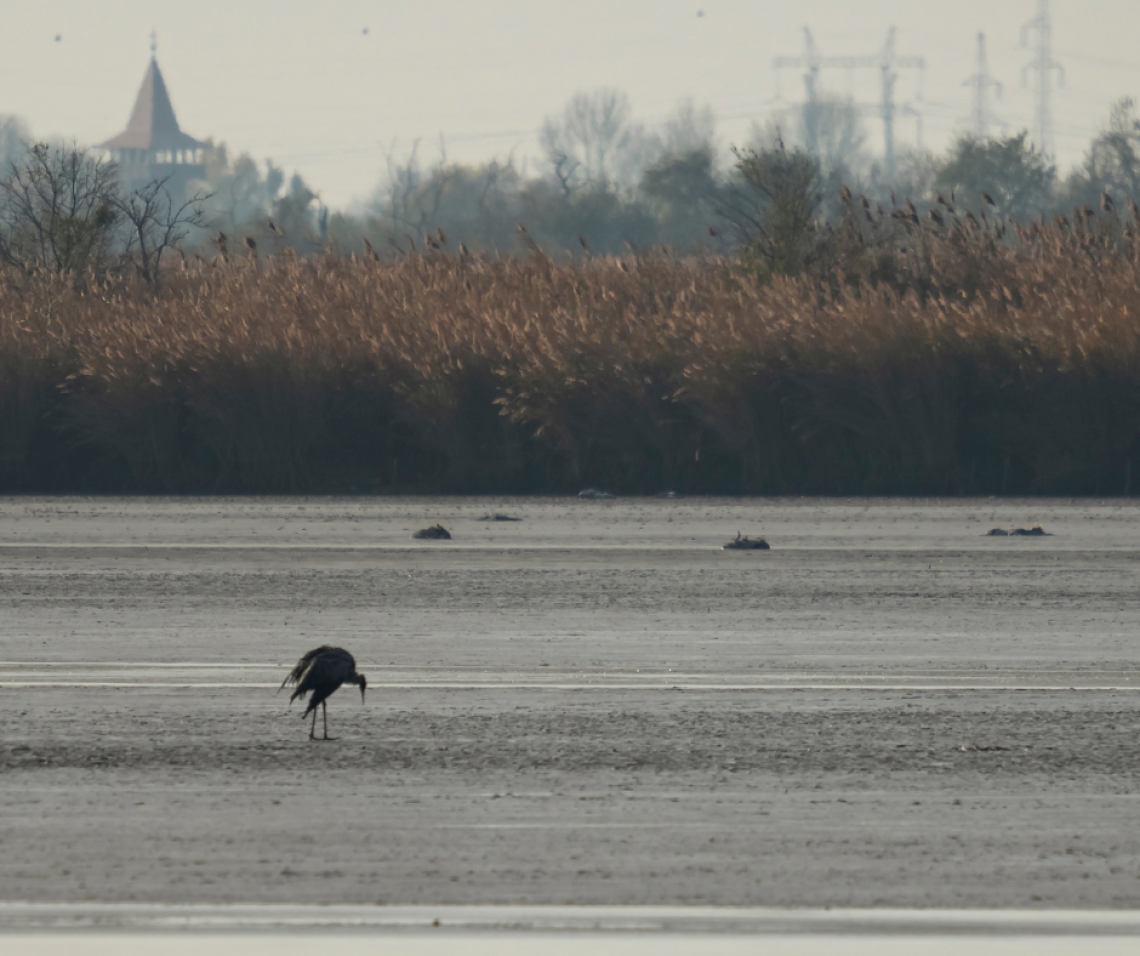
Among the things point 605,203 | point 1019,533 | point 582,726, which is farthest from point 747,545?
point 605,203

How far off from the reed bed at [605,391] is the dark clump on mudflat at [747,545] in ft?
17.7

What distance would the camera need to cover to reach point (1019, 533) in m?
17.8

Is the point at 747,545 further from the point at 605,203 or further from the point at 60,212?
the point at 605,203

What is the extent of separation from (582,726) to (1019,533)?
10.1m

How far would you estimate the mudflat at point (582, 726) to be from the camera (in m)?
6.07

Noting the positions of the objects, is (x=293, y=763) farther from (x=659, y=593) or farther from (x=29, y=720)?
(x=659, y=593)

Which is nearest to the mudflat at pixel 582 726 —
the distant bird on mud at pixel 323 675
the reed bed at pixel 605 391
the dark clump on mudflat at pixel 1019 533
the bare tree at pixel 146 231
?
the distant bird on mud at pixel 323 675

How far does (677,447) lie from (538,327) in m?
2.42

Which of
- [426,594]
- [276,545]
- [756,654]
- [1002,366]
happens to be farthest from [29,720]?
[1002,366]

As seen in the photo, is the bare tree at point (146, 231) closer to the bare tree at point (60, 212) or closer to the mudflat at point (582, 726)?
the bare tree at point (60, 212)

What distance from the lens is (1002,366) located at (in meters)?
22.5

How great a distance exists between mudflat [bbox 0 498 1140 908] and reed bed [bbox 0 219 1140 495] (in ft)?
17.7

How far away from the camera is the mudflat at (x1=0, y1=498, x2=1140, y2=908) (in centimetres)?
607

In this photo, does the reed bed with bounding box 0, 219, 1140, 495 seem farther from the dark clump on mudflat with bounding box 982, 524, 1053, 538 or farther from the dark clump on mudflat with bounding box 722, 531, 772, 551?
the dark clump on mudflat with bounding box 722, 531, 772, 551
